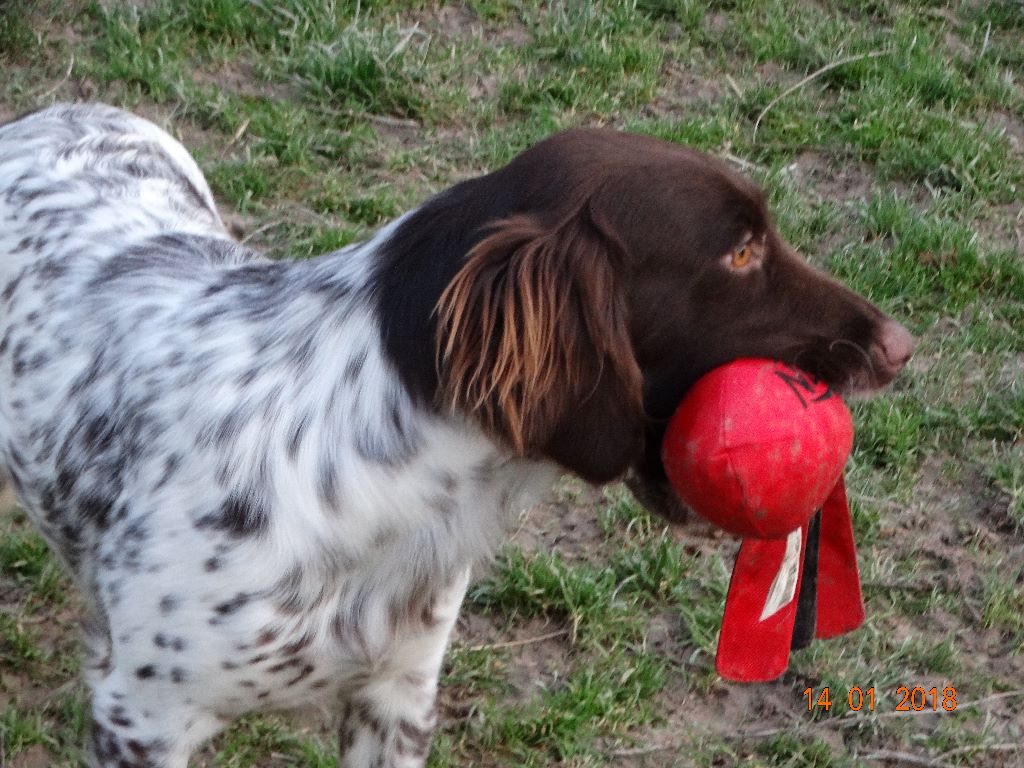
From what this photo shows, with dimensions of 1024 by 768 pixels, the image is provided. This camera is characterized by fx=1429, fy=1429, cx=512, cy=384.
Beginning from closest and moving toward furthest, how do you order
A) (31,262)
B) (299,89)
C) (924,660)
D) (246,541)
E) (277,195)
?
1. (246,541)
2. (31,262)
3. (924,660)
4. (277,195)
5. (299,89)

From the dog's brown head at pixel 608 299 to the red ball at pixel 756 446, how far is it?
71 millimetres

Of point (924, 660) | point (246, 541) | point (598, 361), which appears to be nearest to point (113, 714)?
point (246, 541)

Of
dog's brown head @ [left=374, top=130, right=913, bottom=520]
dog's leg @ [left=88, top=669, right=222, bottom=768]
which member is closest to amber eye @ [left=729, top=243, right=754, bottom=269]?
dog's brown head @ [left=374, top=130, right=913, bottom=520]

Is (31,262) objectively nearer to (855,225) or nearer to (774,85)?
(855,225)

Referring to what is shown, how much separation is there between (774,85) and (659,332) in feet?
12.5

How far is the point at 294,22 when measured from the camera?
5.81 m

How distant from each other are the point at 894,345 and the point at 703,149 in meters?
3.11

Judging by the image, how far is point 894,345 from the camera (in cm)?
254
